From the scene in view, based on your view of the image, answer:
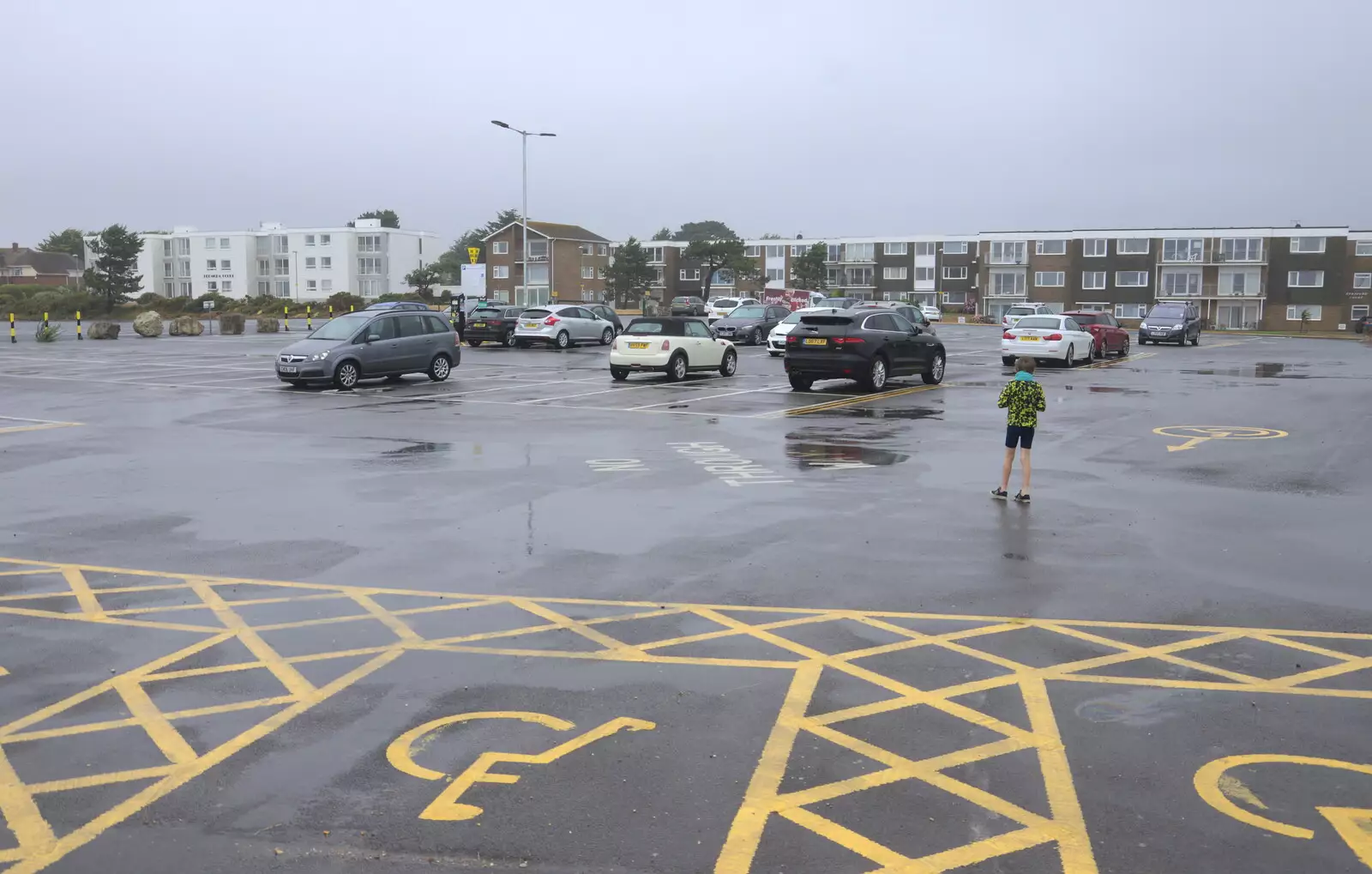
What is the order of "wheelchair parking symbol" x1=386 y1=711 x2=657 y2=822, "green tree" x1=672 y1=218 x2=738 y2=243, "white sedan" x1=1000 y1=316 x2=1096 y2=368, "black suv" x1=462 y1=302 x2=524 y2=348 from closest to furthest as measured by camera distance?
"wheelchair parking symbol" x1=386 y1=711 x2=657 y2=822 < "white sedan" x1=1000 y1=316 x2=1096 y2=368 < "black suv" x1=462 y1=302 x2=524 y2=348 < "green tree" x1=672 y1=218 x2=738 y2=243

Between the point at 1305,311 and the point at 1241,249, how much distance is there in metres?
7.15

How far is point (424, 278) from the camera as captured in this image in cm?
11600

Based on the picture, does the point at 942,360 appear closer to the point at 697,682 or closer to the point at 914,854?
the point at 697,682

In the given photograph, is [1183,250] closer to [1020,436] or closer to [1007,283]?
[1007,283]

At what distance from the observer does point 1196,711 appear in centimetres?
570

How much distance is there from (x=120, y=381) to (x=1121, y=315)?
8635 cm

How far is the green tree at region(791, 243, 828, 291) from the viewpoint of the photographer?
112062 millimetres

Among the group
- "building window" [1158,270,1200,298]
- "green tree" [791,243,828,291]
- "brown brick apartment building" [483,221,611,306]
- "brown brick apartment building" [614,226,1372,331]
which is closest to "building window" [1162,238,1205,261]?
"brown brick apartment building" [614,226,1372,331]

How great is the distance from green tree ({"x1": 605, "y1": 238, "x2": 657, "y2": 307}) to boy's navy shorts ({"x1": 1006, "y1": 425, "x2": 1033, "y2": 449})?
9740cm

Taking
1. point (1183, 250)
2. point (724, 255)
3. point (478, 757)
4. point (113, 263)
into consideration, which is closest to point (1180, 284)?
point (1183, 250)

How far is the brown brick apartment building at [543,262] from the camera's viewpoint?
103562 mm

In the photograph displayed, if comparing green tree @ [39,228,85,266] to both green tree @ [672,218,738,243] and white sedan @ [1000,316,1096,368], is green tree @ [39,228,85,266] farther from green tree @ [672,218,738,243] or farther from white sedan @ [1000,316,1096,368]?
white sedan @ [1000,316,1096,368]

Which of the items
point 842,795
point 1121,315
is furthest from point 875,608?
point 1121,315

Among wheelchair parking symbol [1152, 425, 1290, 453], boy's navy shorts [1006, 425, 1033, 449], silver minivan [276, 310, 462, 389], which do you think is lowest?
wheelchair parking symbol [1152, 425, 1290, 453]
